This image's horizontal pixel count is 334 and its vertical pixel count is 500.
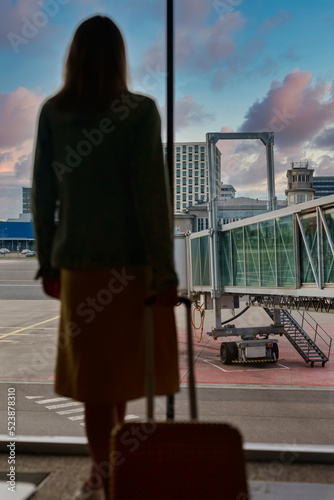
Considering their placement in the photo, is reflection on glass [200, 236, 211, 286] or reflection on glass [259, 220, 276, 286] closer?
reflection on glass [259, 220, 276, 286]

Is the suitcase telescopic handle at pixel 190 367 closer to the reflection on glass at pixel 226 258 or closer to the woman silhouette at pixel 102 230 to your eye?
the woman silhouette at pixel 102 230

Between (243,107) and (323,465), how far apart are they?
83.2 inches

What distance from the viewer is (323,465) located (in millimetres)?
2240

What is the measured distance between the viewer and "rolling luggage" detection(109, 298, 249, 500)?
1442 mm

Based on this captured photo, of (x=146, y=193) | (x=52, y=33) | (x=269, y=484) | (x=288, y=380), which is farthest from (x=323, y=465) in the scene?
(x=288, y=380)

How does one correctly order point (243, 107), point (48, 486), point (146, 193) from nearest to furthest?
1. point (146, 193)
2. point (48, 486)
3. point (243, 107)

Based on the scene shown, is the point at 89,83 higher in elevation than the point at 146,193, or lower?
higher

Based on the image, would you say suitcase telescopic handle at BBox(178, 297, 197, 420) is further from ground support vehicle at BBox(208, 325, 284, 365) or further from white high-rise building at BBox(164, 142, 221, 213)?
ground support vehicle at BBox(208, 325, 284, 365)

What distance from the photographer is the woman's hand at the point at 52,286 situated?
1.69 meters

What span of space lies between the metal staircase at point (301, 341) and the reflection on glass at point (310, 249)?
8463mm

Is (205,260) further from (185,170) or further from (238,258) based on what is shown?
(185,170)

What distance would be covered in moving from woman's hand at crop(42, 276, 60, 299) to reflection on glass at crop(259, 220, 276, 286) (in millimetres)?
14189

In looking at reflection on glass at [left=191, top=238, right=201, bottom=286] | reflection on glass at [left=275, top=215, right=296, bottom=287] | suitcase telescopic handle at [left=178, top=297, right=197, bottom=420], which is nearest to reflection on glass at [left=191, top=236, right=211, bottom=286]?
reflection on glass at [left=191, top=238, right=201, bottom=286]

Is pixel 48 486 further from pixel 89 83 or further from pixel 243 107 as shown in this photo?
pixel 243 107
